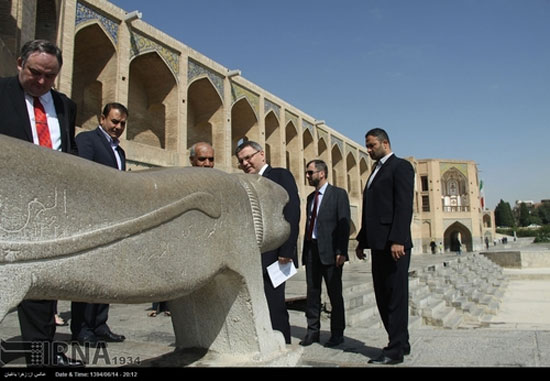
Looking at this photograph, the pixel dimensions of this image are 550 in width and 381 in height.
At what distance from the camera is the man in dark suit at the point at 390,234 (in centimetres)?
276

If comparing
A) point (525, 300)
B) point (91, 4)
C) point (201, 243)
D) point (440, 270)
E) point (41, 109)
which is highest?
point (91, 4)

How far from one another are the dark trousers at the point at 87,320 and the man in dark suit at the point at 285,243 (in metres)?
1.19

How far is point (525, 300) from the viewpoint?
1214 cm

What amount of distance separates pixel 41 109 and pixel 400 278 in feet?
7.61

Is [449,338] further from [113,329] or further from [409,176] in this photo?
[113,329]

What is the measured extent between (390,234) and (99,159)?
82.2 inches

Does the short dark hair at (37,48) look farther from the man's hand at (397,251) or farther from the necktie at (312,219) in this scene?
the necktie at (312,219)

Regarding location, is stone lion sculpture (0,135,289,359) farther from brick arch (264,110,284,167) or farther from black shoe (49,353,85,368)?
brick arch (264,110,284,167)

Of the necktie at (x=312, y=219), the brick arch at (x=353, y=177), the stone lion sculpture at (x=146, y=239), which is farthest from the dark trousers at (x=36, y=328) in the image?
the brick arch at (x=353, y=177)

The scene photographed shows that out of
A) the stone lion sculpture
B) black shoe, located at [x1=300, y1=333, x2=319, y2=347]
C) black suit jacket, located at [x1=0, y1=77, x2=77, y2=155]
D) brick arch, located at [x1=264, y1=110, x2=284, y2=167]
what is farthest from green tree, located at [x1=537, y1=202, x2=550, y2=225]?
black suit jacket, located at [x1=0, y1=77, x2=77, y2=155]

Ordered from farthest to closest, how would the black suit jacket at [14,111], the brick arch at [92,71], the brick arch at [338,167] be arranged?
the brick arch at [338,167]
the brick arch at [92,71]
the black suit jacket at [14,111]

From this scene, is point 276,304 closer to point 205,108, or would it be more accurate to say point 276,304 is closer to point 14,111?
point 14,111

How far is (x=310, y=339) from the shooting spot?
340 cm
